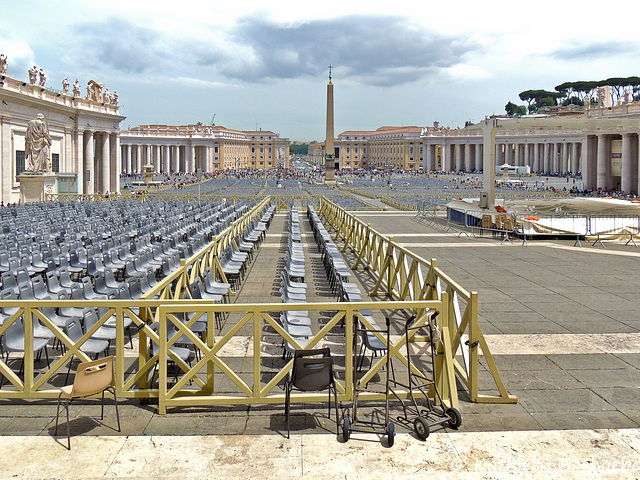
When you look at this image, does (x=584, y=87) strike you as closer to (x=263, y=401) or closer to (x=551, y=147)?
(x=551, y=147)

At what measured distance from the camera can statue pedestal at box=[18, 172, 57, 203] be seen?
41.9 metres

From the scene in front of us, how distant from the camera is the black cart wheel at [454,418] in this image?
6277mm

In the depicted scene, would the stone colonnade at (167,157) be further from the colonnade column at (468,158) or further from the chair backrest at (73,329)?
the chair backrest at (73,329)

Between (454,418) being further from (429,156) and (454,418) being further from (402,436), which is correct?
(429,156)

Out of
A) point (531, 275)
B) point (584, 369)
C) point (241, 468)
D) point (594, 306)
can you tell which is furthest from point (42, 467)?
point (531, 275)

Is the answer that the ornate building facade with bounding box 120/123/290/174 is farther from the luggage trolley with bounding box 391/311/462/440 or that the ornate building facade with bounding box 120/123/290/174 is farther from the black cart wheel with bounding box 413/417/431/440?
the black cart wheel with bounding box 413/417/431/440

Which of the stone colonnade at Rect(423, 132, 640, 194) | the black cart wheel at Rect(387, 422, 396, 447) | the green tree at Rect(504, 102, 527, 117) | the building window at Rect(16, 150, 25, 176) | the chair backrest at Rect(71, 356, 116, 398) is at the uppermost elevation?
the green tree at Rect(504, 102, 527, 117)

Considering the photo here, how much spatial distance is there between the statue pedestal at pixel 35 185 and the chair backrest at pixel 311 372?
41307mm

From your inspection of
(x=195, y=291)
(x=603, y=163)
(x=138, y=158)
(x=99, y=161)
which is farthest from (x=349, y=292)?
(x=138, y=158)

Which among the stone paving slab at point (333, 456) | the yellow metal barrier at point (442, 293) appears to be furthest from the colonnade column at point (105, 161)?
the stone paving slab at point (333, 456)

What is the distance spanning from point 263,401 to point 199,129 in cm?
16740

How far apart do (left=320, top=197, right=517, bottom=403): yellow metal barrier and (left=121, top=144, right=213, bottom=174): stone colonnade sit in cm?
13194

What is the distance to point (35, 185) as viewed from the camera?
139 ft

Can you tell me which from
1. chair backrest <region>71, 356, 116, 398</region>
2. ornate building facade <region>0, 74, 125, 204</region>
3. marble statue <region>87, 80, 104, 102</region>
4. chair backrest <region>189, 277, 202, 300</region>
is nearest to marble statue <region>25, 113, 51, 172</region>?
ornate building facade <region>0, 74, 125, 204</region>
